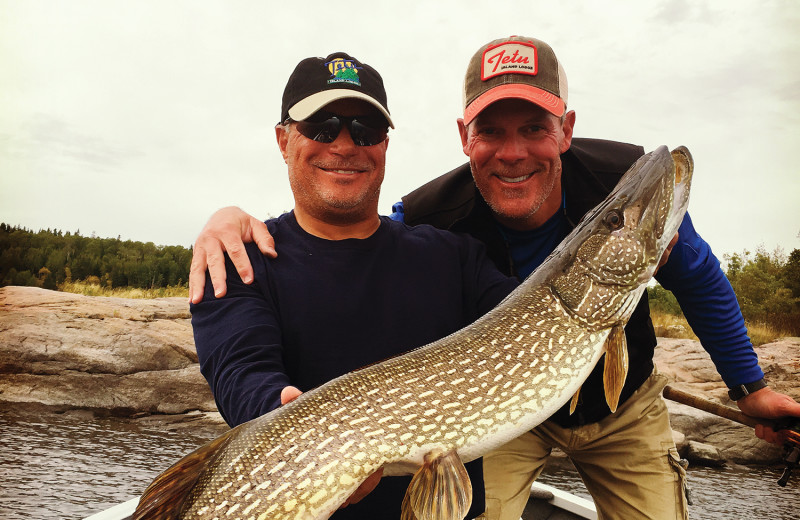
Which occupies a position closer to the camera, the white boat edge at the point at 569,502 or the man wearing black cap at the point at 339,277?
the man wearing black cap at the point at 339,277

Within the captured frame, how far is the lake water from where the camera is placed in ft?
18.1

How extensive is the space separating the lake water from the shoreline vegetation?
25.3 ft

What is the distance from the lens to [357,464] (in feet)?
5.30

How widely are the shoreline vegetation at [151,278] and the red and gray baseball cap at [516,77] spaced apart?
516 inches

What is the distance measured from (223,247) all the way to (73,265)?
18.2m

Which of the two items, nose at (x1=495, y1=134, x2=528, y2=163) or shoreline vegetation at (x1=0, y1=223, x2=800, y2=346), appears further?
shoreline vegetation at (x1=0, y1=223, x2=800, y2=346)

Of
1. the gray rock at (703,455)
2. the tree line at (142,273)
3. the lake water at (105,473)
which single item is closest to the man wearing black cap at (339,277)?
the lake water at (105,473)

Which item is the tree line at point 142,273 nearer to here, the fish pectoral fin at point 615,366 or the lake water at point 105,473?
the lake water at point 105,473

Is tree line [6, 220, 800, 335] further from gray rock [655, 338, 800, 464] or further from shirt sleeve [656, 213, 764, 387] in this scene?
shirt sleeve [656, 213, 764, 387]

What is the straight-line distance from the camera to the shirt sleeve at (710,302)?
2.73 metres

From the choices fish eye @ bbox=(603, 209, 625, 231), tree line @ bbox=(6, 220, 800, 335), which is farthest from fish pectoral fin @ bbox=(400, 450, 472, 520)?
tree line @ bbox=(6, 220, 800, 335)

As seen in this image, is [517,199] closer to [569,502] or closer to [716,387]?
[569,502]

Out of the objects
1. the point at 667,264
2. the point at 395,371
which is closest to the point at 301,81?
the point at 395,371

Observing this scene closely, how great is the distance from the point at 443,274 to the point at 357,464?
97 cm
